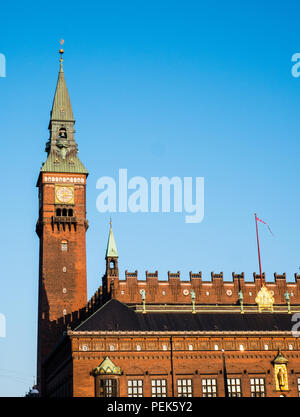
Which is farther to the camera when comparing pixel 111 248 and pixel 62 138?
pixel 62 138

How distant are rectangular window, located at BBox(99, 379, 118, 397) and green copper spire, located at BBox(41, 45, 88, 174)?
37.6 meters

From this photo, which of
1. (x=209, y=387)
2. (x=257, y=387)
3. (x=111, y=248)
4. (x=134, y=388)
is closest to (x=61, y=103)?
(x=111, y=248)

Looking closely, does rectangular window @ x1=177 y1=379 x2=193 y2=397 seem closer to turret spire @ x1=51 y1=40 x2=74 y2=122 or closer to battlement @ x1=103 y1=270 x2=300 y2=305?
battlement @ x1=103 y1=270 x2=300 y2=305

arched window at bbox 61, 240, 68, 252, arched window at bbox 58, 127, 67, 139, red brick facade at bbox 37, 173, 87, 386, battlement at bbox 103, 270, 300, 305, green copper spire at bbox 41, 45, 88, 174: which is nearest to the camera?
battlement at bbox 103, 270, 300, 305

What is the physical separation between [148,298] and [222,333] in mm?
14303

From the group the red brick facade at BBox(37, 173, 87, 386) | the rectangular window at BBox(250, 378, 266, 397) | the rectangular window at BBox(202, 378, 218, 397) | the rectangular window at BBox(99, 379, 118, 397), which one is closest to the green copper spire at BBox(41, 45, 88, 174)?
the red brick facade at BBox(37, 173, 87, 386)

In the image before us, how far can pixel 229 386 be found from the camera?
6650 centimetres

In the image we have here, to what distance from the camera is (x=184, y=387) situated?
65.7 m

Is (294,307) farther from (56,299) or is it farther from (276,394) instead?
(56,299)

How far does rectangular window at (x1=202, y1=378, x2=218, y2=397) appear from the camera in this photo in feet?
216

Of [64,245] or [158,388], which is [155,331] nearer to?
[158,388]

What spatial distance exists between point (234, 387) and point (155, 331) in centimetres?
900
